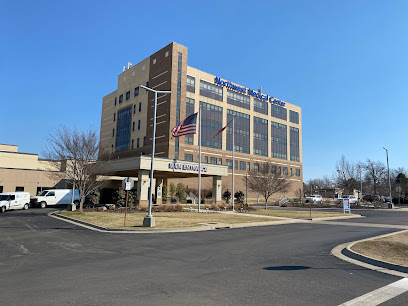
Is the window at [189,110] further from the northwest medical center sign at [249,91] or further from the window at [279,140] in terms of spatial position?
the window at [279,140]

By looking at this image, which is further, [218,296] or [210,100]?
[210,100]

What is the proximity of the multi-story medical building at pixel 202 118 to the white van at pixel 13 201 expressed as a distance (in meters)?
26.4

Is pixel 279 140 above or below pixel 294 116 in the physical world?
below

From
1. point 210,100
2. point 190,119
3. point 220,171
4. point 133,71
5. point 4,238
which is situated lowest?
point 4,238

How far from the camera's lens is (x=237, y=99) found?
71.4 metres

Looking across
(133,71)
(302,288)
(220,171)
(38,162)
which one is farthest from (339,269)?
(133,71)

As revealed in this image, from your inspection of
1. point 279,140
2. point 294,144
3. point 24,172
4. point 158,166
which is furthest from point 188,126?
point 294,144

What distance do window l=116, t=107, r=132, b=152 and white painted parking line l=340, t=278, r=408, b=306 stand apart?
63.6 m

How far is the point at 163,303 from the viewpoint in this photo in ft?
16.5

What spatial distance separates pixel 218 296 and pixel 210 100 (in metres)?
61.3

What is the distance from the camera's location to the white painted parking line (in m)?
5.23

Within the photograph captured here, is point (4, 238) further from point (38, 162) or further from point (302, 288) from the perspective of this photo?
point (38, 162)

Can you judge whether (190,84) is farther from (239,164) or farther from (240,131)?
(239,164)

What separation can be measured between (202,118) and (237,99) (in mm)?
12862
